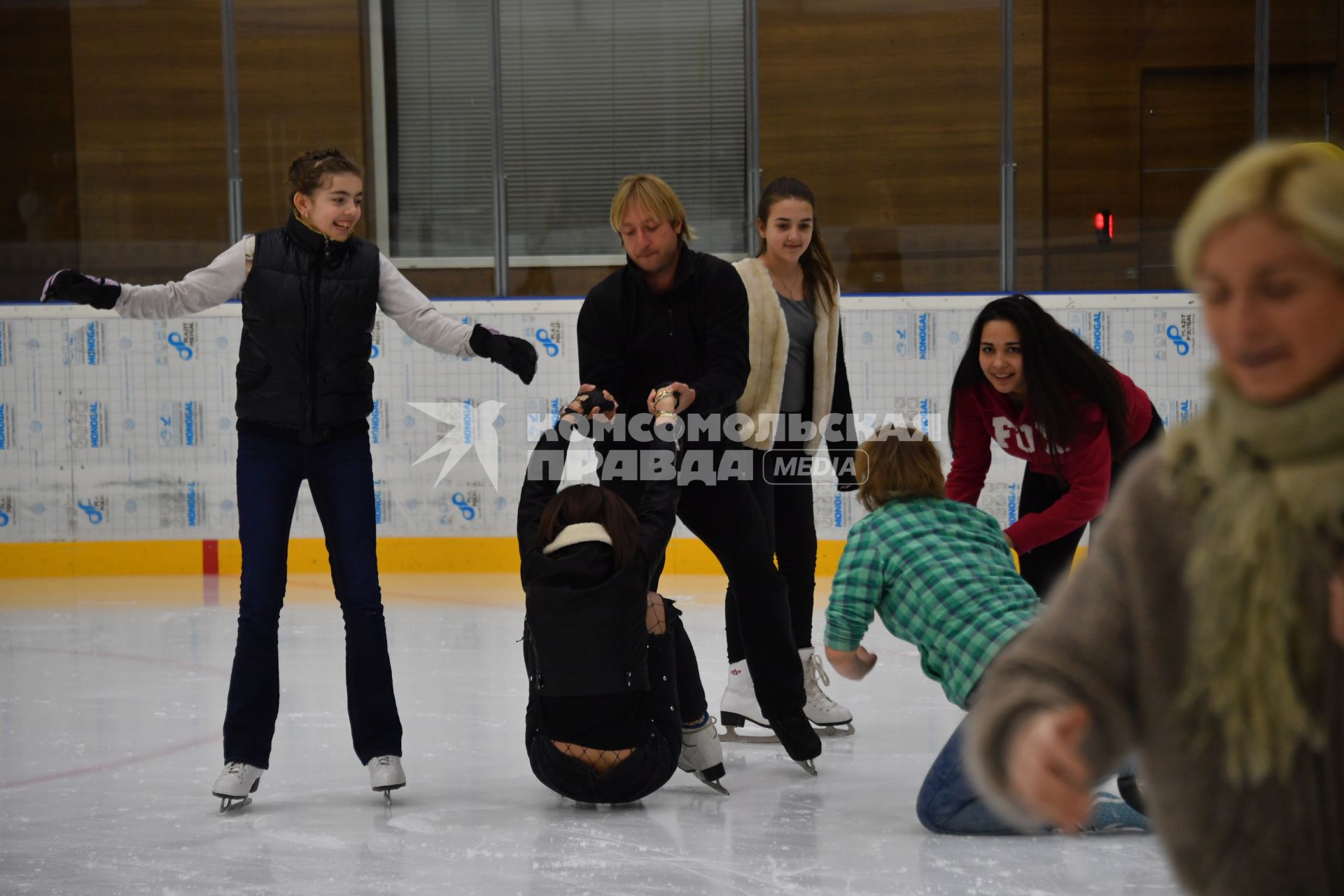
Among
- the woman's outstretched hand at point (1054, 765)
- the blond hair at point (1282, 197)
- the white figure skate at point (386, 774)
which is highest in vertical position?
the blond hair at point (1282, 197)

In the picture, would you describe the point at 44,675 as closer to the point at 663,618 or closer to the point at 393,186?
the point at 663,618

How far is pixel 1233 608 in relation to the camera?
847 mm

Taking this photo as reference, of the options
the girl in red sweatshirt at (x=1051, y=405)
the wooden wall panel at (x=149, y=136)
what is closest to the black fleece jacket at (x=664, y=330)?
the girl in red sweatshirt at (x=1051, y=405)

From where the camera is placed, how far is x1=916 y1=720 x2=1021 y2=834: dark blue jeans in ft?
8.90

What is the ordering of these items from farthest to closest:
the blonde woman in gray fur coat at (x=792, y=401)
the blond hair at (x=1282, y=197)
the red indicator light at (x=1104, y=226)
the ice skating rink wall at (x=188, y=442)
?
the red indicator light at (x=1104, y=226), the ice skating rink wall at (x=188, y=442), the blonde woman in gray fur coat at (x=792, y=401), the blond hair at (x=1282, y=197)

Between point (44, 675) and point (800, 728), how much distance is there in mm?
2676

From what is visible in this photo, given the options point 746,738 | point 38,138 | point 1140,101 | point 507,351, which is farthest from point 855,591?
point 38,138

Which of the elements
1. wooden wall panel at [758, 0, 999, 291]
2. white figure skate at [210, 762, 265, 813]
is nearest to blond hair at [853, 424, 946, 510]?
white figure skate at [210, 762, 265, 813]

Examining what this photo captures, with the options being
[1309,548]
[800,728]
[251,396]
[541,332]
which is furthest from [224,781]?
[541,332]

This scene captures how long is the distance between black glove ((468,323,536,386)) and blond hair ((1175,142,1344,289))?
2.26 meters

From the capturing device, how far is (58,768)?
3.42 m

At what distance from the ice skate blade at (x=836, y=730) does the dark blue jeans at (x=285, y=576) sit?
46.0 inches

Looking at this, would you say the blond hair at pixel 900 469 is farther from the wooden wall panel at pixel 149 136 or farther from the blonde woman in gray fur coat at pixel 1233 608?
the wooden wall panel at pixel 149 136

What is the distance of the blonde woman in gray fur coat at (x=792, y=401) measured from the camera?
3504 mm
